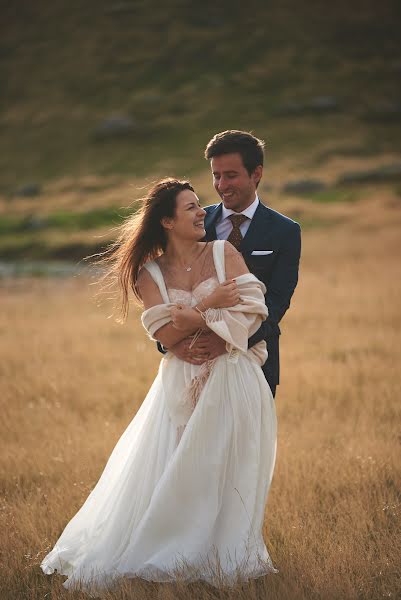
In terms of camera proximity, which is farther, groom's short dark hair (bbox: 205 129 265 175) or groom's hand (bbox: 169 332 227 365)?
groom's short dark hair (bbox: 205 129 265 175)

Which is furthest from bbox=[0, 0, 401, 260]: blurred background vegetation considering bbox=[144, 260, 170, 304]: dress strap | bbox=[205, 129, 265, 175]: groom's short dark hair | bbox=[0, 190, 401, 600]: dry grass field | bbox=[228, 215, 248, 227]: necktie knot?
bbox=[144, 260, 170, 304]: dress strap

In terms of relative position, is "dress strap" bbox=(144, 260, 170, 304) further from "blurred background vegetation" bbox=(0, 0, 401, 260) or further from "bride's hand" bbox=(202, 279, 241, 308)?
"blurred background vegetation" bbox=(0, 0, 401, 260)

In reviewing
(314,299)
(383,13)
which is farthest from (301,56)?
(314,299)

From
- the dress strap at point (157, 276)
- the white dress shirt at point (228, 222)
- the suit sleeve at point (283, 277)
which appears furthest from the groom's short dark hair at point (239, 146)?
the dress strap at point (157, 276)

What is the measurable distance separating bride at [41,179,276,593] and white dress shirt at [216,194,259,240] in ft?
1.37

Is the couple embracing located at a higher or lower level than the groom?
lower

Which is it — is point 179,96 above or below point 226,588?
above

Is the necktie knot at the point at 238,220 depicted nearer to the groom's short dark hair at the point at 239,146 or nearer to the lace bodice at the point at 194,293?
the groom's short dark hair at the point at 239,146

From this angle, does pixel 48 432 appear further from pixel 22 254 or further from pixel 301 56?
pixel 301 56

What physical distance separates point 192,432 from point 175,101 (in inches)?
2632

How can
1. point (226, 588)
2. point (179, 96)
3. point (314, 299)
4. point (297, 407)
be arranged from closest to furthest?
point (226, 588) → point (297, 407) → point (314, 299) → point (179, 96)

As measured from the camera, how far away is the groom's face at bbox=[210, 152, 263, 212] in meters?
4.17

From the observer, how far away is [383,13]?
83.0 meters

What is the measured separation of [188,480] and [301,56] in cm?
7695
